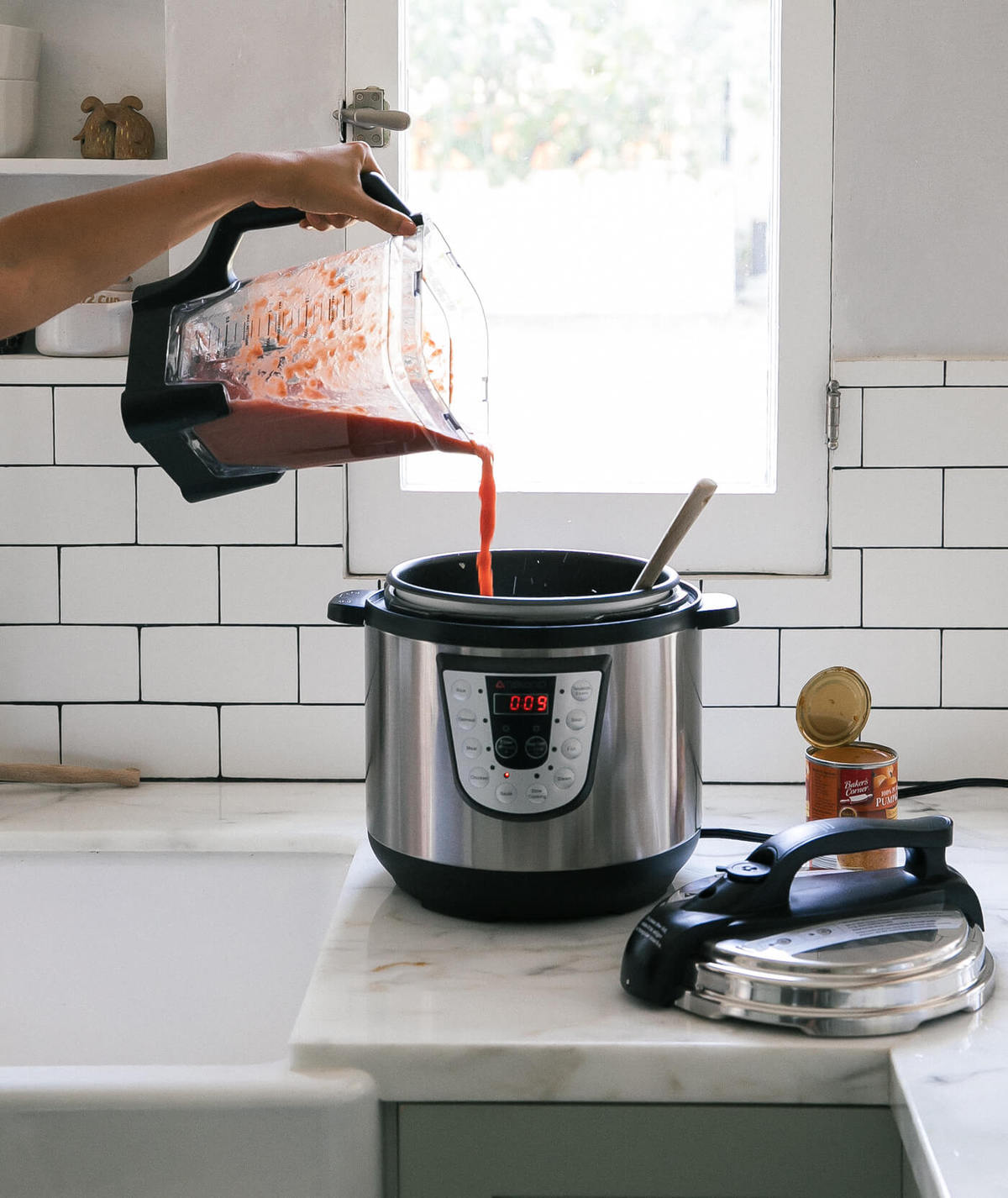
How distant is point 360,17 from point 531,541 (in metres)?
0.58

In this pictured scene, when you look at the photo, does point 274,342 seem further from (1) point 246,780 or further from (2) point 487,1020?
(1) point 246,780

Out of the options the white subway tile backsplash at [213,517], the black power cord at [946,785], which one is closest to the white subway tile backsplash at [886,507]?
the black power cord at [946,785]

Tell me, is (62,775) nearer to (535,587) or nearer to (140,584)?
(140,584)

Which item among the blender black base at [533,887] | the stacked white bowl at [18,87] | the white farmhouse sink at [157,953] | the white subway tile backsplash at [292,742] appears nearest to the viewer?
the blender black base at [533,887]

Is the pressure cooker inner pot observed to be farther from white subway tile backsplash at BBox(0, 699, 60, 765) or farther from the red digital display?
white subway tile backsplash at BBox(0, 699, 60, 765)

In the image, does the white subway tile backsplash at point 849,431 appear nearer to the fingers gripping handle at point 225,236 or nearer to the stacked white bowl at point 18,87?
the fingers gripping handle at point 225,236

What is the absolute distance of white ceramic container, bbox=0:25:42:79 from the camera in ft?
4.46

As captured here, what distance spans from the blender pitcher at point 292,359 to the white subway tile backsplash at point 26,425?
44cm

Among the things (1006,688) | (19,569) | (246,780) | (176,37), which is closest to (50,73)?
(176,37)

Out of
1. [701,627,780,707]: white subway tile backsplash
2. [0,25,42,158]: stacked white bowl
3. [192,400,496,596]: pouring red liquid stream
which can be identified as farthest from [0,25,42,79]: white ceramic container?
[701,627,780,707]: white subway tile backsplash

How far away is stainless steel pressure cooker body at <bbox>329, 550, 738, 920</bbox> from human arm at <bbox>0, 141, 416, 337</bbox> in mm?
311

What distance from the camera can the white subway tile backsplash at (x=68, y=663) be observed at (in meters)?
1.46

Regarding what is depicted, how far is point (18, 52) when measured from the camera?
54.0 inches

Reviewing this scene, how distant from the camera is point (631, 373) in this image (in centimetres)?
143
